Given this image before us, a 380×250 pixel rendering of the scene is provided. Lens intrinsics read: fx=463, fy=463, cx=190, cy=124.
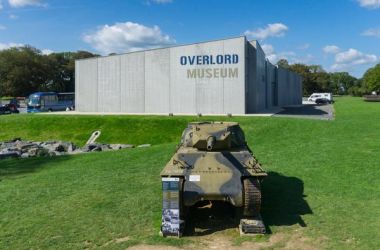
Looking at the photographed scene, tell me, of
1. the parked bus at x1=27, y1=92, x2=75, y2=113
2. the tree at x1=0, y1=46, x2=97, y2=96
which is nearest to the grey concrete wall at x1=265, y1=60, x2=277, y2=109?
the parked bus at x1=27, y1=92, x2=75, y2=113

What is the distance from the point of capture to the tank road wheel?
323 inches

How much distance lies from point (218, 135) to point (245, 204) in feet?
5.49

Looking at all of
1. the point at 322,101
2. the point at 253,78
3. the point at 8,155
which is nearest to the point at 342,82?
the point at 322,101

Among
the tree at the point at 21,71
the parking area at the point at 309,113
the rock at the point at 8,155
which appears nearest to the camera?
the rock at the point at 8,155

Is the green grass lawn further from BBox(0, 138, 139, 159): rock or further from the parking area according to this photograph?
the parking area

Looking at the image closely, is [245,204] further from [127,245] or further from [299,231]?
[127,245]

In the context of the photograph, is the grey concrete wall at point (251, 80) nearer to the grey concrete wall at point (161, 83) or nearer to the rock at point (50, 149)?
the grey concrete wall at point (161, 83)

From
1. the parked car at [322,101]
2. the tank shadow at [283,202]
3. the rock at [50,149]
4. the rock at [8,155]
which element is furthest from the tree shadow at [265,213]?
the parked car at [322,101]

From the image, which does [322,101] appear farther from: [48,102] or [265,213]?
[265,213]

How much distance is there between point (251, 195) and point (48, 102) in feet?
162

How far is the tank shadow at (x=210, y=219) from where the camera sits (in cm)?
856

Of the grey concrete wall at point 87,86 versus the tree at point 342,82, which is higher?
the tree at point 342,82

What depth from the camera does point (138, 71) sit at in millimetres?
38812

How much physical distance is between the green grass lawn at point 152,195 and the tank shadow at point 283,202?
0.02 meters
